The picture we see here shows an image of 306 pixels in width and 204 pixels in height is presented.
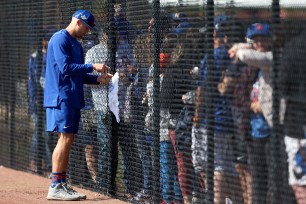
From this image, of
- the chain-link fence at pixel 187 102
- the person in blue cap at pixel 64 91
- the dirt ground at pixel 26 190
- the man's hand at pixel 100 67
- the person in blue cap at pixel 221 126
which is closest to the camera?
the chain-link fence at pixel 187 102

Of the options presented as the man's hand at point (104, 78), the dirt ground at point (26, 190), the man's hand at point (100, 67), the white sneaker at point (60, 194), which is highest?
the man's hand at point (100, 67)

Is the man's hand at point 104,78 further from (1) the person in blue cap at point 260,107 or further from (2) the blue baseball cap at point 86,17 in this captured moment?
(1) the person in blue cap at point 260,107

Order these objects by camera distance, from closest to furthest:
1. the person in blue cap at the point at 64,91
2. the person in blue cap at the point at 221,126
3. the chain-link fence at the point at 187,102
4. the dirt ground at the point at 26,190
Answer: the chain-link fence at the point at 187,102, the person in blue cap at the point at 221,126, the person in blue cap at the point at 64,91, the dirt ground at the point at 26,190

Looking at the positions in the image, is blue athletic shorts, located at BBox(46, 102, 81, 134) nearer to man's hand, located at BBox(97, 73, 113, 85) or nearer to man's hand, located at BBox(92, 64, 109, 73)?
man's hand, located at BBox(97, 73, 113, 85)

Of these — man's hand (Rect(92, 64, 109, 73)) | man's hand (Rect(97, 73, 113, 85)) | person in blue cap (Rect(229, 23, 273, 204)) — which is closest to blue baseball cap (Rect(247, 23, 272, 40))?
person in blue cap (Rect(229, 23, 273, 204))

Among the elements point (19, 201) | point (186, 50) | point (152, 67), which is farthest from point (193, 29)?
point (19, 201)

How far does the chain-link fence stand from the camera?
7211 mm

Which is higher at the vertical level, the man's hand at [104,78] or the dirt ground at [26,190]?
the man's hand at [104,78]

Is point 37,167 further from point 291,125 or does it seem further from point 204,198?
point 291,125

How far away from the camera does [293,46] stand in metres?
7.02

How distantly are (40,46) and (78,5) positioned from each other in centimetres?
133

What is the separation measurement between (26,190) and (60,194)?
3.70 ft

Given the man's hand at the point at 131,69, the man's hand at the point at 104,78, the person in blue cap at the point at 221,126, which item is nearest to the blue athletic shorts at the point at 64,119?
the man's hand at the point at 104,78

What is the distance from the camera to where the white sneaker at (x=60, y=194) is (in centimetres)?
982
